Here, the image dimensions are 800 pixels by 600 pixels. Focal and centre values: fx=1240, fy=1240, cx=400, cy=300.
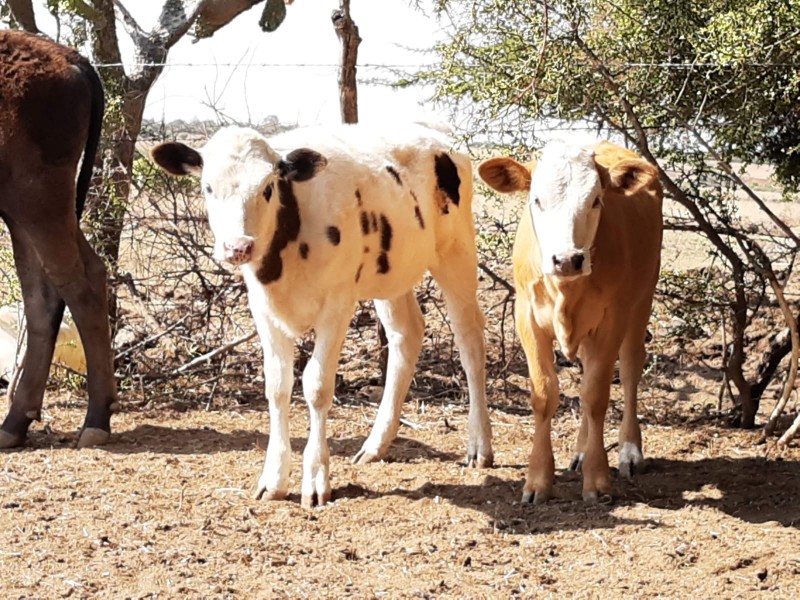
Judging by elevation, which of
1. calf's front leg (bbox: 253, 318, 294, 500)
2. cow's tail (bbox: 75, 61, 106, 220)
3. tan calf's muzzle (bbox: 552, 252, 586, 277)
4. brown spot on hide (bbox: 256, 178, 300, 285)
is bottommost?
calf's front leg (bbox: 253, 318, 294, 500)

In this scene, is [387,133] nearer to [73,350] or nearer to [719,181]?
[719,181]

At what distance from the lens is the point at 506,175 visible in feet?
20.8

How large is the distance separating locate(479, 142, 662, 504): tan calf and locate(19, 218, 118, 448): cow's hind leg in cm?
272

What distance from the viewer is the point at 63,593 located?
495 centimetres

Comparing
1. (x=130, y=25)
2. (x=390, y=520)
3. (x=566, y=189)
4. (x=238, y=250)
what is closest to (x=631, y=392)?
(x=566, y=189)

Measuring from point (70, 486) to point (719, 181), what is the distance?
15.1 ft

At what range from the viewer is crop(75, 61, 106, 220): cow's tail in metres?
7.57

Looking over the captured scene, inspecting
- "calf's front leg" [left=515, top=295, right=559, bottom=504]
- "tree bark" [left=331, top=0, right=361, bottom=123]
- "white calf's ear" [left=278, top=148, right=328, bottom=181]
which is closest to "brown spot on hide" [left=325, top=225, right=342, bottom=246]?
"white calf's ear" [left=278, top=148, right=328, bottom=181]

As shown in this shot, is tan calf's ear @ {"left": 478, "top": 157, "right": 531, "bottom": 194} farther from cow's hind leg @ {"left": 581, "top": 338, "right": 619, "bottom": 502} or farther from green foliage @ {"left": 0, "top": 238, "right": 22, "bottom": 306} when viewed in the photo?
green foliage @ {"left": 0, "top": 238, "right": 22, "bottom": 306}

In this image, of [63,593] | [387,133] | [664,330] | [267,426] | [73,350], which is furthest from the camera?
[664,330]

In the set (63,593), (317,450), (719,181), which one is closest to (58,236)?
(317,450)

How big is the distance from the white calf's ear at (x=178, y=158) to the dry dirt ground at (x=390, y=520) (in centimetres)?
167

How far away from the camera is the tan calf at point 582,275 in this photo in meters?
6.03

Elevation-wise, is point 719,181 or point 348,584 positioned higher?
point 719,181
